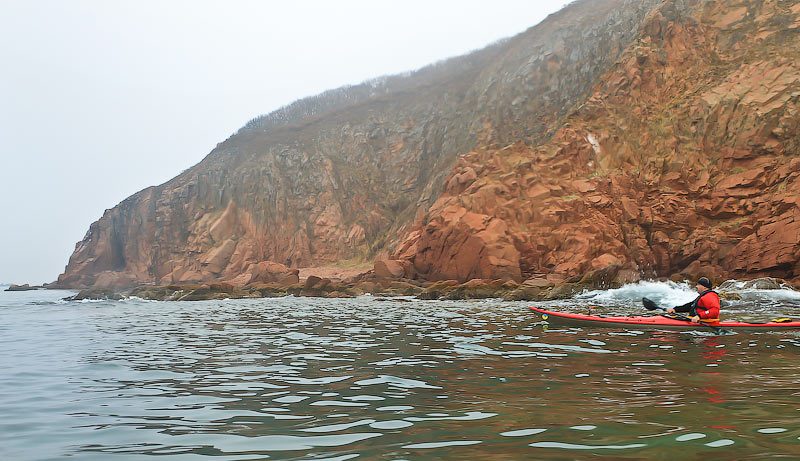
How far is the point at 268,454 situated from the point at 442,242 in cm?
3517

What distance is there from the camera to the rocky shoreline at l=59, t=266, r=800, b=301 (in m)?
28.8

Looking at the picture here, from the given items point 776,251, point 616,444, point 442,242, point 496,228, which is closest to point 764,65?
point 776,251

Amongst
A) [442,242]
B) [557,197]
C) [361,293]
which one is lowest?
[361,293]

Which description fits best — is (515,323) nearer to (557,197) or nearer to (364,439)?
(364,439)

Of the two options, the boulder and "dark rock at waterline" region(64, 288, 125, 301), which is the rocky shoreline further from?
the boulder

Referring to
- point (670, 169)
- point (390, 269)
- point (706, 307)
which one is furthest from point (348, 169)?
point (706, 307)

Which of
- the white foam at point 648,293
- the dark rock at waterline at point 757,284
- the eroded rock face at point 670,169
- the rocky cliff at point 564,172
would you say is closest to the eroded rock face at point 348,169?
the rocky cliff at point 564,172

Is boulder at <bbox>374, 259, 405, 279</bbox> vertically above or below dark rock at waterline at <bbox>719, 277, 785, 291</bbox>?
above

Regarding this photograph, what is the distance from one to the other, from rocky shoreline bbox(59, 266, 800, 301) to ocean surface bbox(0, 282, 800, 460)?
1657 cm

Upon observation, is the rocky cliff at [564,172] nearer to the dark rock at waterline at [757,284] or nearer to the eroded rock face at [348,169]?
the eroded rock face at [348,169]

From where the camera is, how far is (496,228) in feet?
125

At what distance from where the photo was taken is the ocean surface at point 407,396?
4.36 meters

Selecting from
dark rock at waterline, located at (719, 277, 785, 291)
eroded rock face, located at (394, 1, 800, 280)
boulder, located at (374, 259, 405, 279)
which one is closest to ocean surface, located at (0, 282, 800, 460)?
dark rock at waterline, located at (719, 277, 785, 291)

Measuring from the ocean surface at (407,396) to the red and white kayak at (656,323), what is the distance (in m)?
0.56
